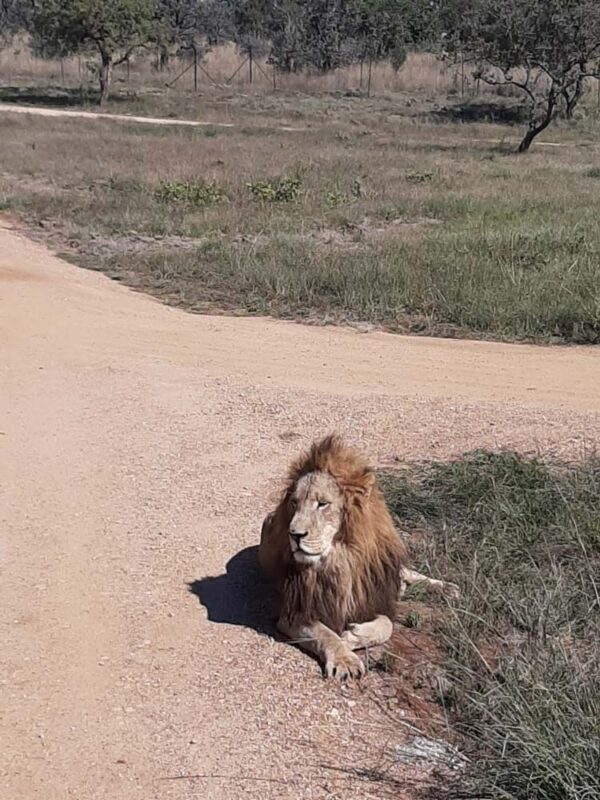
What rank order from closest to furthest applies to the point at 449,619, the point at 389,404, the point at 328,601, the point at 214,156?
1. the point at 328,601
2. the point at 449,619
3. the point at 389,404
4. the point at 214,156

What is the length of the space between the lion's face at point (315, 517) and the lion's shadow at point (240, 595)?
26.3 inches

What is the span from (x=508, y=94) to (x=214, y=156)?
887 inches

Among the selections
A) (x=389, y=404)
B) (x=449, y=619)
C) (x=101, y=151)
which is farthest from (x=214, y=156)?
(x=449, y=619)

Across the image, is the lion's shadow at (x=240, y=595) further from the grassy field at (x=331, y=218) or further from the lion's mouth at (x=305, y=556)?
the grassy field at (x=331, y=218)

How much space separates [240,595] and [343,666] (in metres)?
0.96

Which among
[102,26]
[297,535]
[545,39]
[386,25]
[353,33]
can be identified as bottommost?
[297,535]

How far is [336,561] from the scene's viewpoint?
15.0 ft

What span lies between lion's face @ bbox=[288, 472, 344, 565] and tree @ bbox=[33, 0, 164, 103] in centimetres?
3597

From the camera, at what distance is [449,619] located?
4.98m

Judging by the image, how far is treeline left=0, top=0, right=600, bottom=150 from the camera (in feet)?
99.0

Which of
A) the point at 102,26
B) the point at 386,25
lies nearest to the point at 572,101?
the point at 102,26

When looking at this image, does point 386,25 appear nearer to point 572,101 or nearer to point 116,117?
point 572,101

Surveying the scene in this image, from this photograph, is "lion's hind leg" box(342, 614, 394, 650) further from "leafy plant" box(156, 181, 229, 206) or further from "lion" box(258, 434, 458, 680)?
"leafy plant" box(156, 181, 229, 206)

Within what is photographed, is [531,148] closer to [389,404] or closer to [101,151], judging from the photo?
[101,151]
